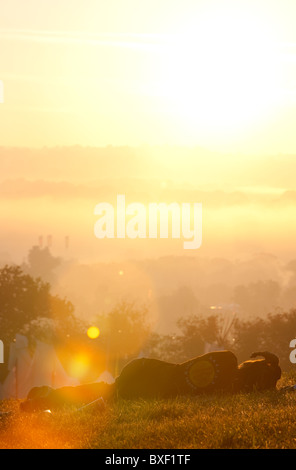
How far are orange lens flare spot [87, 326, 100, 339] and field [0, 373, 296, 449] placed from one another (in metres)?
45.2

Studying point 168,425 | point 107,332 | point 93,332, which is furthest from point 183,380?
point 107,332

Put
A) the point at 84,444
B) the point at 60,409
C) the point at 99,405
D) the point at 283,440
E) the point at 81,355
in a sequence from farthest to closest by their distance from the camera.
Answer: the point at 81,355, the point at 60,409, the point at 99,405, the point at 84,444, the point at 283,440

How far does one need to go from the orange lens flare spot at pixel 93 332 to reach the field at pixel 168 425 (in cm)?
4517

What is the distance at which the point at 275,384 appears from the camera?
22.3m

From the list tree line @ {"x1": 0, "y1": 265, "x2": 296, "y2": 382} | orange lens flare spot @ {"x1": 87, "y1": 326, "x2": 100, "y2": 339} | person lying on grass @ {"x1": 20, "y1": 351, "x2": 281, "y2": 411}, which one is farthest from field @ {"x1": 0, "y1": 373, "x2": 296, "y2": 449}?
orange lens flare spot @ {"x1": 87, "y1": 326, "x2": 100, "y2": 339}

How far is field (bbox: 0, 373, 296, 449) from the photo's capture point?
14.0m

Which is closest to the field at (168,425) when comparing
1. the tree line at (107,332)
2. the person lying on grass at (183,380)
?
the person lying on grass at (183,380)

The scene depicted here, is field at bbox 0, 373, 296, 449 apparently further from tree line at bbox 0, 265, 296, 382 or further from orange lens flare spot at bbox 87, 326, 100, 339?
orange lens flare spot at bbox 87, 326, 100, 339

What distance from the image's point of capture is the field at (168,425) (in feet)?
45.9

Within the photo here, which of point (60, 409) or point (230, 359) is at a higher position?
point (230, 359)
